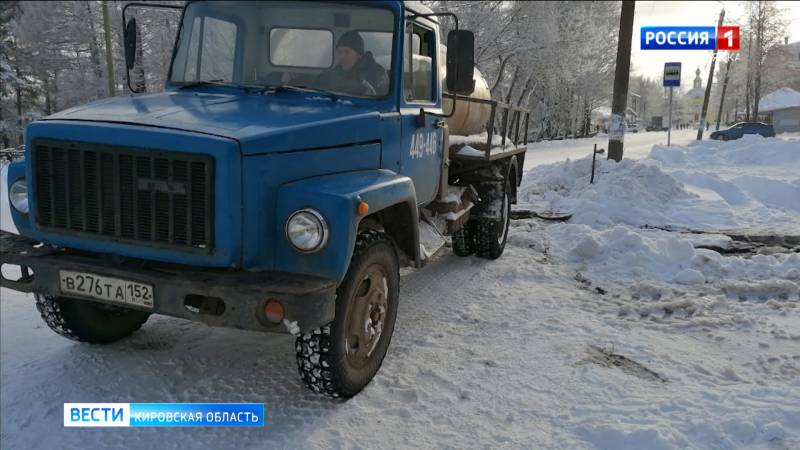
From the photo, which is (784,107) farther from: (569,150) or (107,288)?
(107,288)

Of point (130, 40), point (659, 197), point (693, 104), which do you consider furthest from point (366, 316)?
point (693, 104)

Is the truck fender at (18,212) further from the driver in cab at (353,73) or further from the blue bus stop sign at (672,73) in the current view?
the blue bus stop sign at (672,73)

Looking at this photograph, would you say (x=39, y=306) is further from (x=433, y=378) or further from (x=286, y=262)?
(x=433, y=378)

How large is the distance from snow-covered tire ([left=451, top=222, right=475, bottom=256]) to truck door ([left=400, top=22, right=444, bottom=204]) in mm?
1901

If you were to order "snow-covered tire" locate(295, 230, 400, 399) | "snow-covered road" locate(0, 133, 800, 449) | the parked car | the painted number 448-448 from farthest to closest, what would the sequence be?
the parked car
the painted number 448-448
"snow-covered tire" locate(295, 230, 400, 399)
"snow-covered road" locate(0, 133, 800, 449)

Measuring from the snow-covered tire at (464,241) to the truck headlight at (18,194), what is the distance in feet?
15.0

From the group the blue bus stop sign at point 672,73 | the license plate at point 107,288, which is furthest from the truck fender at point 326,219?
the blue bus stop sign at point 672,73

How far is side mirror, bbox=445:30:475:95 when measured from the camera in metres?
4.37

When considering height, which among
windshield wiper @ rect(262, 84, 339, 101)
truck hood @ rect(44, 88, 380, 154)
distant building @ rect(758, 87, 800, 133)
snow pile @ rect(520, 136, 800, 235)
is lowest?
snow pile @ rect(520, 136, 800, 235)

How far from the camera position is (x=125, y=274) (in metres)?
3.22

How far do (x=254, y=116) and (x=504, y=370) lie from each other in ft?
7.61

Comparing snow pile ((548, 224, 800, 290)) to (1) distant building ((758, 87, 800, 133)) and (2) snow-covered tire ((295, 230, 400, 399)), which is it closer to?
(2) snow-covered tire ((295, 230, 400, 399))

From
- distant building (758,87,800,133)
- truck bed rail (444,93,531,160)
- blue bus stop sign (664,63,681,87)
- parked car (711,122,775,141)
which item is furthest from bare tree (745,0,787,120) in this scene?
truck bed rail (444,93,531,160)

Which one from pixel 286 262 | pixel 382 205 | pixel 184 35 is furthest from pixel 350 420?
pixel 184 35
